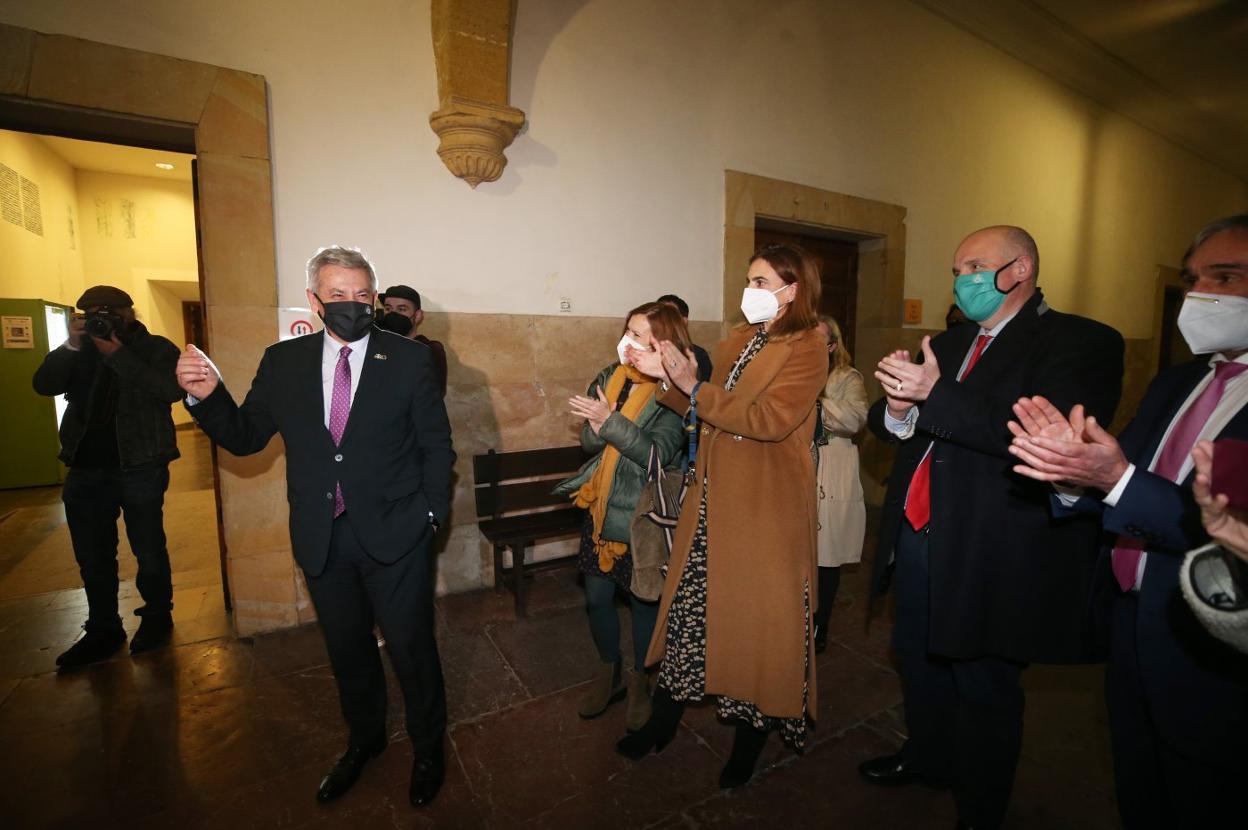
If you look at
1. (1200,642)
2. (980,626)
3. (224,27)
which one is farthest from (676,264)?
(1200,642)

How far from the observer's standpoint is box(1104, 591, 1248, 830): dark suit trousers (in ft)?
3.95

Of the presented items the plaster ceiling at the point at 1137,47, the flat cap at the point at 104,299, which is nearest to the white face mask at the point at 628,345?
the flat cap at the point at 104,299

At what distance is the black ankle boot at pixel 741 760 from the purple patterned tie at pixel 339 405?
1663 millimetres

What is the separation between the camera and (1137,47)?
A: 6.24m

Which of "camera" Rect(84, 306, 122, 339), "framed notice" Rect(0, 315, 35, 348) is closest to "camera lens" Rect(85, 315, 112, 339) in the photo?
"camera" Rect(84, 306, 122, 339)

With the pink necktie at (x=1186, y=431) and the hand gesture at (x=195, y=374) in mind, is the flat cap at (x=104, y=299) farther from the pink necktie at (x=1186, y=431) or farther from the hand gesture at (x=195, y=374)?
the pink necktie at (x=1186, y=431)

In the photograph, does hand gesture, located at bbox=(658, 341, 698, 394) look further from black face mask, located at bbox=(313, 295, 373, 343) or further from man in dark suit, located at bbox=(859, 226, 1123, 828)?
black face mask, located at bbox=(313, 295, 373, 343)

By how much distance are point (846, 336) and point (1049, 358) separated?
4851 millimetres

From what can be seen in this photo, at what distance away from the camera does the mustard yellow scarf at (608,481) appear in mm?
2383

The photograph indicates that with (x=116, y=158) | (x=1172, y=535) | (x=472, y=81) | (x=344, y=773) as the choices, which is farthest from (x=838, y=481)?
(x=116, y=158)

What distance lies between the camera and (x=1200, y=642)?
1231 millimetres

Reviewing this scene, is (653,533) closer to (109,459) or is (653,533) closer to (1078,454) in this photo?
(1078,454)

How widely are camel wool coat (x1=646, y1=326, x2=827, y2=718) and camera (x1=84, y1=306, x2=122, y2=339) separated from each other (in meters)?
2.87

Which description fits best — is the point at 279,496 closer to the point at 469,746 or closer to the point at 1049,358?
the point at 469,746
